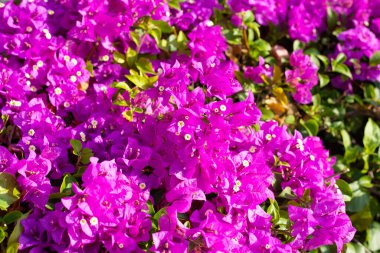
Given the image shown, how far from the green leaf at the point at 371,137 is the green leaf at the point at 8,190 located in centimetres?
152

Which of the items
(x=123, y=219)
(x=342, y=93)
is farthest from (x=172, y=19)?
(x=123, y=219)

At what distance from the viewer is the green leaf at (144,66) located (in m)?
1.96

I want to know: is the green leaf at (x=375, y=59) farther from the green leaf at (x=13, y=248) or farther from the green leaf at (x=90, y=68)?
the green leaf at (x=13, y=248)

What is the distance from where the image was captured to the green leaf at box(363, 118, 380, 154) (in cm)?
215

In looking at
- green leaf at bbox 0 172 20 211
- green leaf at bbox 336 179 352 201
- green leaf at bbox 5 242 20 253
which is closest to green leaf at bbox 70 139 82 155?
green leaf at bbox 0 172 20 211

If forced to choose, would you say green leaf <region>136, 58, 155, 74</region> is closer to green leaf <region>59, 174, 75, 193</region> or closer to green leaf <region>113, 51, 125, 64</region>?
green leaf <region>113, 51, 125, 64</region>

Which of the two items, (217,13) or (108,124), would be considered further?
(217,13)

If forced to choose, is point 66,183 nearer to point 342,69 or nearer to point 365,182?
point 365,182

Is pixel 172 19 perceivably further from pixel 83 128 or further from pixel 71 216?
pixel 71 216

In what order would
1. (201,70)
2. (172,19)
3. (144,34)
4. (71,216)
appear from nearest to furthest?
(71,216) < (201,70) < (144,34) < (172,19)

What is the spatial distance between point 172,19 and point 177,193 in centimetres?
103

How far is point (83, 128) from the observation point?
5.62 ft

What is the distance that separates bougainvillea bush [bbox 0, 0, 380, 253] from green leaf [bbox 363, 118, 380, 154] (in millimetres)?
10

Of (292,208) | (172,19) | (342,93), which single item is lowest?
(342,93)
